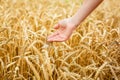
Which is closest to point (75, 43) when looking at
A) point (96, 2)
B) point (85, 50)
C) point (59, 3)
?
point (85, 50)

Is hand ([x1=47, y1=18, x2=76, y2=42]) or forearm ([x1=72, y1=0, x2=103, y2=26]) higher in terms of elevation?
forearm ([x1=72, y1=0, x2=103, y2=26])

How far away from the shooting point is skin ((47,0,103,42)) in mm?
1463

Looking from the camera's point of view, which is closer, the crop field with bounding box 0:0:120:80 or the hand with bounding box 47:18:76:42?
the hand with bounding box 47:18:76:42

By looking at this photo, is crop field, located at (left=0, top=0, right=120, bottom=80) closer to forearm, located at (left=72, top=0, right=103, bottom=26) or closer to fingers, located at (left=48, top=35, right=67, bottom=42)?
fingers, located at (left=48, top=35, right=67, bottom=42)

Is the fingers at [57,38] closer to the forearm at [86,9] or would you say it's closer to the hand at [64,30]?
the hand at [64,30]

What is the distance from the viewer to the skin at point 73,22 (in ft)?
4.80

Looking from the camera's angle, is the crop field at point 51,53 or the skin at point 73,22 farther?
the crop field at point 51,53

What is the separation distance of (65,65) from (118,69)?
1.01 ft

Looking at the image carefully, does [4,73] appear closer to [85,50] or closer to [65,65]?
[65,65]

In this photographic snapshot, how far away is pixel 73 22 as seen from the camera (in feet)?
4.98

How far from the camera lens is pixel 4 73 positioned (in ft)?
5.57

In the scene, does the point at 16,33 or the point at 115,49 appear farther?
the point at 16,33

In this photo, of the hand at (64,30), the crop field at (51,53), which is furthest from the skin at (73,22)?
the crop field at (51,53)

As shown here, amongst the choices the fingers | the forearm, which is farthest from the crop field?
the forearm
